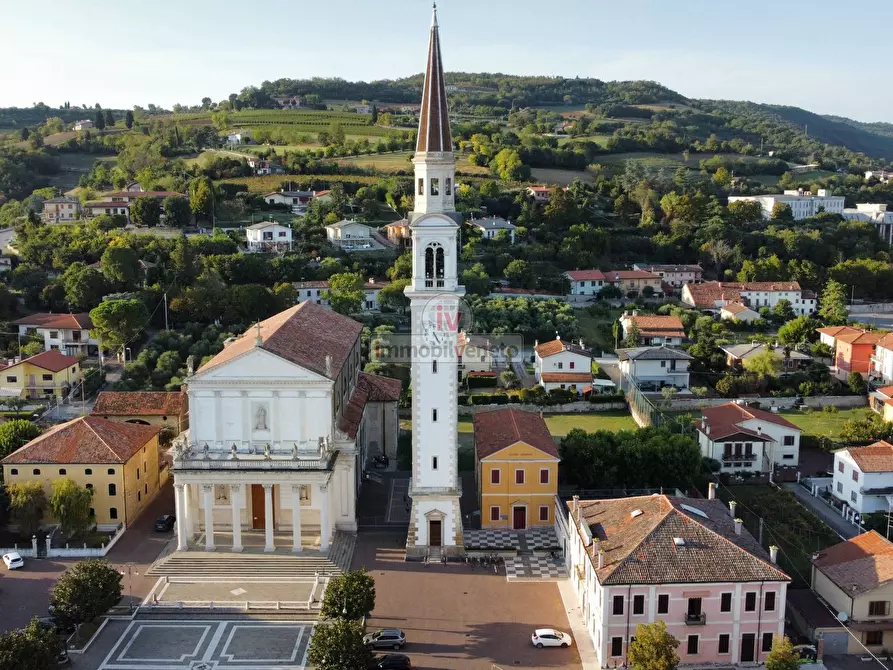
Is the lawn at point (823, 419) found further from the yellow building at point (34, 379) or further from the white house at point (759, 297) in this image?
the yellow building at point (34, 379)

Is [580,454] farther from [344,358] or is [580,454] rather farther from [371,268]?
[371,268]

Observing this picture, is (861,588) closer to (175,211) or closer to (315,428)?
(315,428)

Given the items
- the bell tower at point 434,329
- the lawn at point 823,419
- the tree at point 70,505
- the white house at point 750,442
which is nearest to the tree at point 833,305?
the lawn at point 823,419

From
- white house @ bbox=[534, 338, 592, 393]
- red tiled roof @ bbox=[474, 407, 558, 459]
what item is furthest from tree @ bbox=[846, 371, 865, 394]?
red tiled roof @ bbox=[474, 407, 558, 459]

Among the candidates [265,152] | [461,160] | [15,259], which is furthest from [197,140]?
[15,259]

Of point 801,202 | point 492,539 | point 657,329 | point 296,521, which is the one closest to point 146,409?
point 296,521

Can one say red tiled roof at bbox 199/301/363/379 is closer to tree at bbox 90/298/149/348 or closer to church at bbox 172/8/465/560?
church at bbox 172/8/465/560
